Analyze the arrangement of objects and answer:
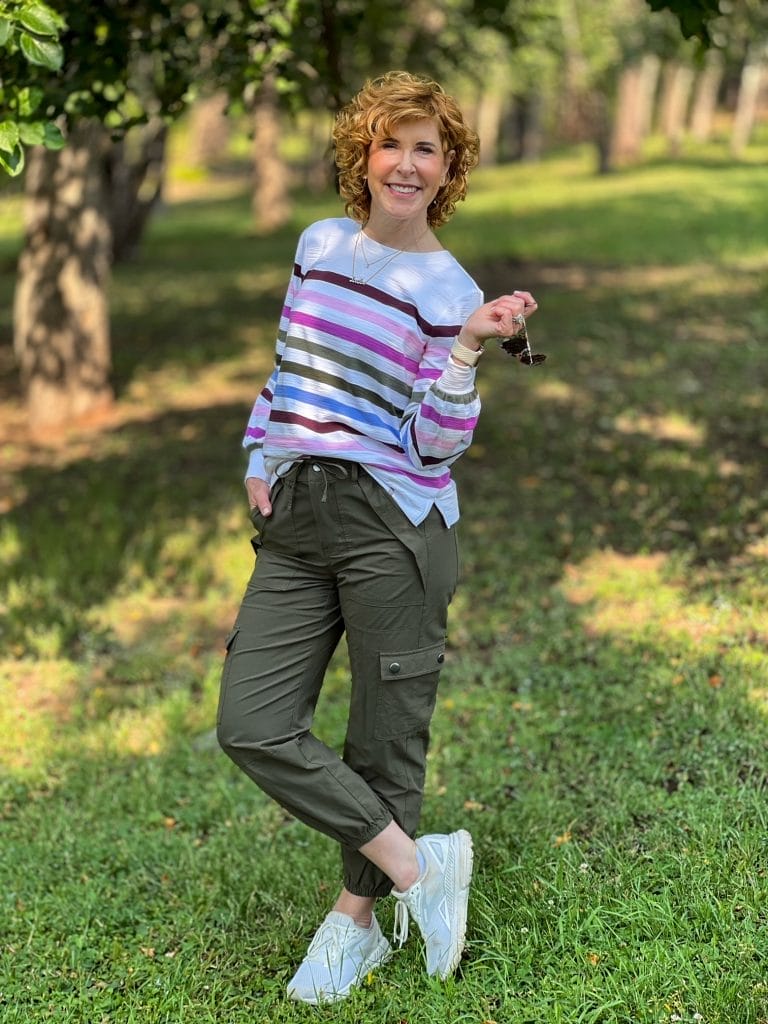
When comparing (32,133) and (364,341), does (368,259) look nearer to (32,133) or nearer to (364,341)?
(364,341)

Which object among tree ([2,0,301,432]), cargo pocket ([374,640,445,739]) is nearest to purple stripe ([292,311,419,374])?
cargo pocket ([374,640,445,739])

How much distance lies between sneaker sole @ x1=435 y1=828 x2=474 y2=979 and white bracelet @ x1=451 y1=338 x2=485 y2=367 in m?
1.31

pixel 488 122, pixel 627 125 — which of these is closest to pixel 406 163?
pixel 627 125

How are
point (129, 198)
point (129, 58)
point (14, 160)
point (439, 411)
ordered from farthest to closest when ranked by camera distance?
1. point (129, 198)
2. point (129, 58)
3. point (14, 160)
4. point (439, 411)

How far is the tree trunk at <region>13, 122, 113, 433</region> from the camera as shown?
9789 mm

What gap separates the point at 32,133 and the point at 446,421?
5.80 ft

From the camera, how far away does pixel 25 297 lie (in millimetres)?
10172

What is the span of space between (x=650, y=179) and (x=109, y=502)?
24898 mm

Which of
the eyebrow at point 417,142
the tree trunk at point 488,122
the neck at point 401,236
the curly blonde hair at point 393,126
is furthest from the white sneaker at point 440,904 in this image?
the tree trunk at point 488,122

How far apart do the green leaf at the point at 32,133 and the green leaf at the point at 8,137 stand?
0.20 m

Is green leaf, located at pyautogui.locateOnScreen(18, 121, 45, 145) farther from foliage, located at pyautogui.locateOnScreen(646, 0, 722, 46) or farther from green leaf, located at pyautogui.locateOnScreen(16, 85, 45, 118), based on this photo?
foliage, located at pyautogui.locateOnScreen(646, 0, 722, 46)

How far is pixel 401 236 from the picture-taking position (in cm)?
299

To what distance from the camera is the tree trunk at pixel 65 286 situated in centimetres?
979

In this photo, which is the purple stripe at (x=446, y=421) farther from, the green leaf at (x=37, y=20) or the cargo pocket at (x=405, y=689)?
the green leaf at (x=37, y=20)
